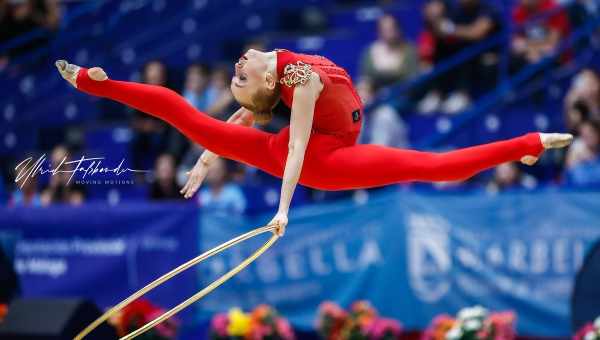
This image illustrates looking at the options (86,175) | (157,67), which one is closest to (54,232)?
(157,67)

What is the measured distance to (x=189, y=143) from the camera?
1087 centimetres

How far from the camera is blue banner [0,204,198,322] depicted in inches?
366

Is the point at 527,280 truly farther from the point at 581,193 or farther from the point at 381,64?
the point at 381,64

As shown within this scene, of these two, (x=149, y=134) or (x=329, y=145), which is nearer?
(x=329, y=145)

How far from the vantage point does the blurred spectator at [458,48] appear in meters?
10.9

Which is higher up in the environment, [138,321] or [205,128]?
[205,128]

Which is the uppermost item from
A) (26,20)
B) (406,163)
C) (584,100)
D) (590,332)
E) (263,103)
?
(26,20)

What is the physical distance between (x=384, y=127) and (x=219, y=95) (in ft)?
6.48

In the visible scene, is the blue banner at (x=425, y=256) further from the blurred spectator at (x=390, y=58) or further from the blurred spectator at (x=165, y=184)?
the blurred spectator at (x=390, y=58)

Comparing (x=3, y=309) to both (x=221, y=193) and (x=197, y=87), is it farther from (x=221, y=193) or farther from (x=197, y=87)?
(x=197, y=87)

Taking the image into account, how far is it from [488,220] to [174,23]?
5.82 m

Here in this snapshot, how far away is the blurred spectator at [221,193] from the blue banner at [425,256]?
0.42 feet

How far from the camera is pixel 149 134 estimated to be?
37.0 feet

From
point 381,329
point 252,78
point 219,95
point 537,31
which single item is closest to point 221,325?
point 381,329
